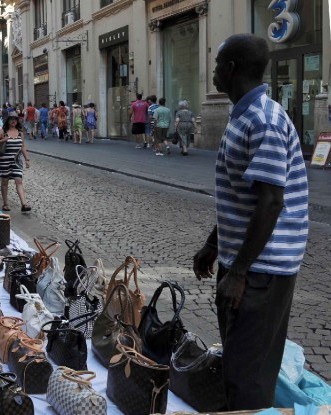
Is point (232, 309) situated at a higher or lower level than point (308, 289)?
higher

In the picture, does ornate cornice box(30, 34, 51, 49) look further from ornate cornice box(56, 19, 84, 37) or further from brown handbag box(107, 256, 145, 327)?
brown handbag box(107, 256, 145, 327)

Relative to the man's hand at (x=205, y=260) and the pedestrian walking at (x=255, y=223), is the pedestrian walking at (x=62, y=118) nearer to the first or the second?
the man's hand at (x=205, y=260)

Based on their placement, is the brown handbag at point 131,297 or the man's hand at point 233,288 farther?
the brown handbag at point 131,297

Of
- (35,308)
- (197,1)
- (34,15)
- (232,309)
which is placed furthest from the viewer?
(34,15)

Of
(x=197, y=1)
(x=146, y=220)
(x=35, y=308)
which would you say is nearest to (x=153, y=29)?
(x=197, y=1)

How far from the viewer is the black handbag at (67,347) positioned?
345cm

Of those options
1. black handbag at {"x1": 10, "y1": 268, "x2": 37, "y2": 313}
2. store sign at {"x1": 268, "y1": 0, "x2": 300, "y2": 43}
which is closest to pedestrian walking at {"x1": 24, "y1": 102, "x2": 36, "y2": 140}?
store sign at {"x1": 268, "y1": 0, "x2": 300, "y2": 43}

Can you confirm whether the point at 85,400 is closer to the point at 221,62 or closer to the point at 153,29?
the point at 221,62

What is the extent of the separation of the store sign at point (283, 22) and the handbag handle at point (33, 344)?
1415 cm

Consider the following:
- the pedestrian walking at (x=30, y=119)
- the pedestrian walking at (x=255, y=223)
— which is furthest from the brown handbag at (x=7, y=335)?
the pedestrian walking at (x=30, y=119)

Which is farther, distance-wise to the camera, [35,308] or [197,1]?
[197,1]

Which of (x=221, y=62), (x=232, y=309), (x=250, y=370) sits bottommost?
(x=250, y=370)

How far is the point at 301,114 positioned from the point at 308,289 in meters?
11.6

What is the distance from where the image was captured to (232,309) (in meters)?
2.36
